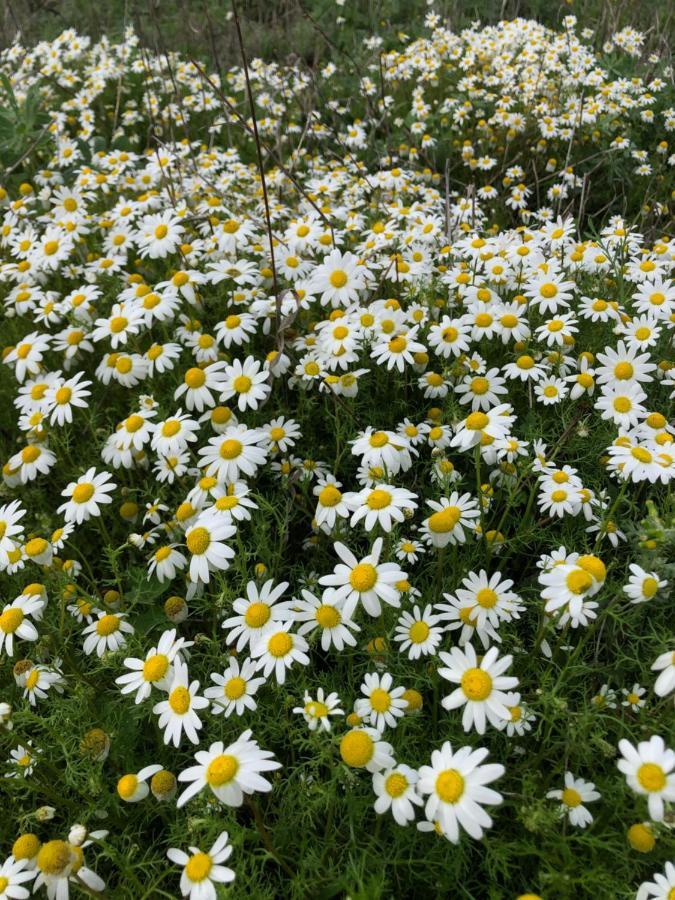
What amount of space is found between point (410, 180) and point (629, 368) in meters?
3.26

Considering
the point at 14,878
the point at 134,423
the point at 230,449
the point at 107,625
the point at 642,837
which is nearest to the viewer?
the point at 642,837

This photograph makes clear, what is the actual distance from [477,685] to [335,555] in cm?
114

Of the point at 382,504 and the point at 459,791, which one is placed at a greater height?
the point at 382,504

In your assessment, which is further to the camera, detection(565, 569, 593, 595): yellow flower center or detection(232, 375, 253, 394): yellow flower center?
detection(232, 375, 253, 394): yellow flower center

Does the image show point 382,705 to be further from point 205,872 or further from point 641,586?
point 641,586

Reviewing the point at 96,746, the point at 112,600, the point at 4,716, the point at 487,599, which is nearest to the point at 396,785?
the point at 487,599

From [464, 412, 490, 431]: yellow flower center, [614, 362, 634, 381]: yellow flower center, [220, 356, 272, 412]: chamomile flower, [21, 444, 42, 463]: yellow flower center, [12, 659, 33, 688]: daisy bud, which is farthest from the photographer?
[21, 444, 42, 463]: yellow flower center

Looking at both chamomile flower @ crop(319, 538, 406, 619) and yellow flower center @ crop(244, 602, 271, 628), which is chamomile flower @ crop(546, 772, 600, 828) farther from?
yellow flower center @ crop(244, 602, 271, 628)

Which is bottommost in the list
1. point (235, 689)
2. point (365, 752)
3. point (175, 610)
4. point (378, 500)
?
point (175, 610)

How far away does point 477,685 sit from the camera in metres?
A: 1.60

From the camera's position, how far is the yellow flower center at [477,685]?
5.25 feet

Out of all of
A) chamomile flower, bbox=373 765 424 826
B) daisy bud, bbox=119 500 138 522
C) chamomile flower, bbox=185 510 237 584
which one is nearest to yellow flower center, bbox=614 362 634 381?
chamomile flower, bbox=185 510 237 584

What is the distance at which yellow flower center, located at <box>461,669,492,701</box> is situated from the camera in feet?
5.25

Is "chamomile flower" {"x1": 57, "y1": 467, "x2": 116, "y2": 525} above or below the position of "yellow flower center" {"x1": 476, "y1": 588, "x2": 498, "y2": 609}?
below
